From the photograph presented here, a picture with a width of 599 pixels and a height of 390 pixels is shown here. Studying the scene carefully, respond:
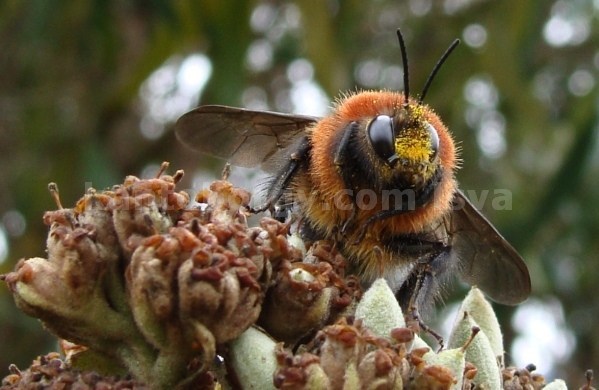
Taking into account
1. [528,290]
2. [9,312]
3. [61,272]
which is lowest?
[9,312]

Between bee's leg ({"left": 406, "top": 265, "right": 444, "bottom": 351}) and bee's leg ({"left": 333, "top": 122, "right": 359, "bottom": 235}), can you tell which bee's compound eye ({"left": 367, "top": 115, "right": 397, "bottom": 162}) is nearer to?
bee's leg ({"left": 333, "top": 122, "right": 359, "bottom": 235})

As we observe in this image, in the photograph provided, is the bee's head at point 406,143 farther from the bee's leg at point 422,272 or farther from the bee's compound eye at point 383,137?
the bee's leg at point 422,272

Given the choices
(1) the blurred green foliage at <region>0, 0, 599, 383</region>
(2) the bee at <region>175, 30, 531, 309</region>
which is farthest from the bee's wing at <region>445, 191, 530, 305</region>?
(1) the blurred green foliage at <region>0, 0, 599, 383</region>

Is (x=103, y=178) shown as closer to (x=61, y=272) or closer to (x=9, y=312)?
(x=9, y=312)

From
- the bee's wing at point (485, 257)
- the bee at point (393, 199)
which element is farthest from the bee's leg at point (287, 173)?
the bee's wing at point (485, 257)

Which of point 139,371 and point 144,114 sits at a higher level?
point 139,371

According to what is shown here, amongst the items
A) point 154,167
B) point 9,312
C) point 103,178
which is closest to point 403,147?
point 103,178

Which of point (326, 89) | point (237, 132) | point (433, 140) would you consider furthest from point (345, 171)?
point (326, 89)
